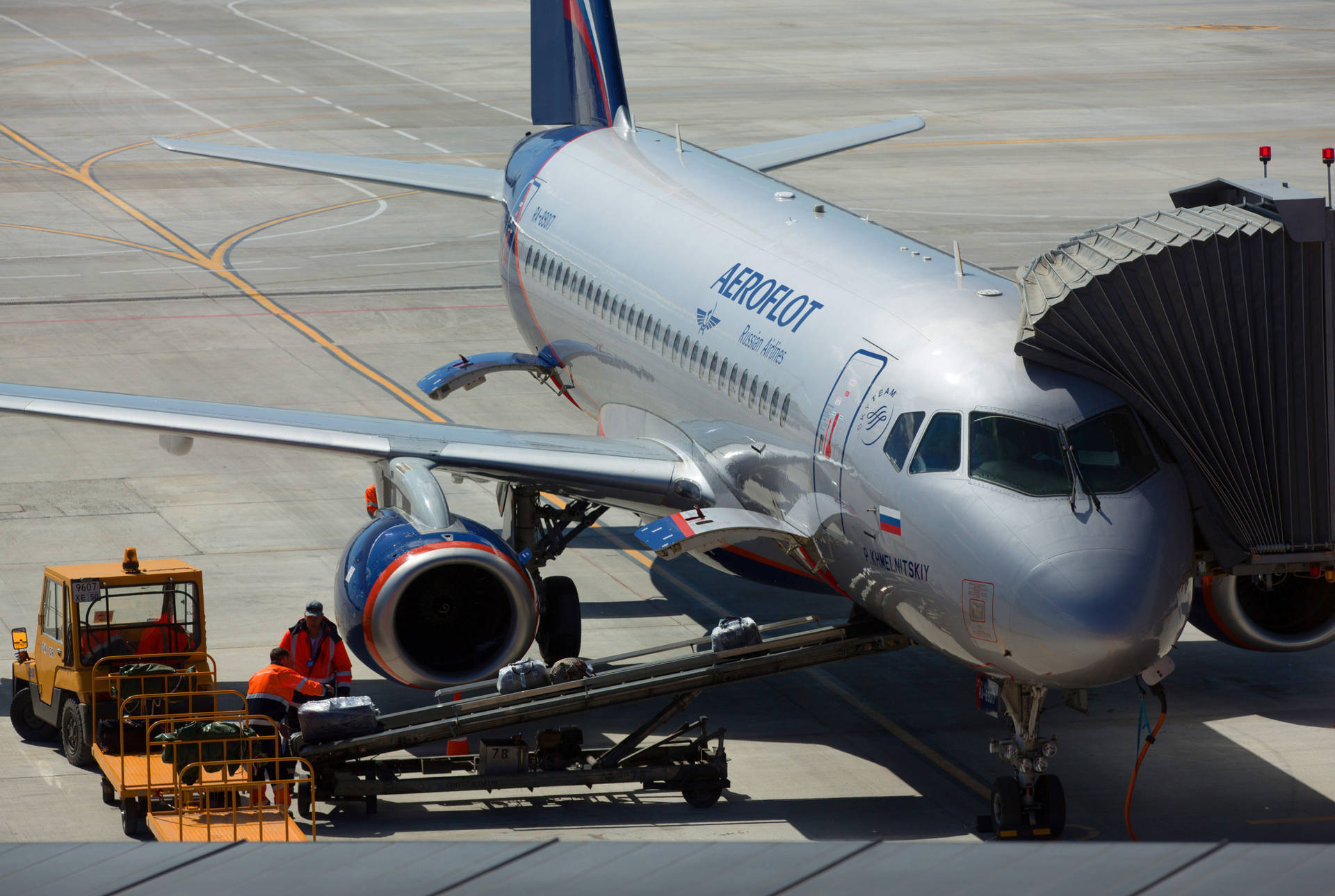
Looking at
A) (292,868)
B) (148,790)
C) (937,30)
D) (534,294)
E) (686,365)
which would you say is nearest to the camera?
(292,868)

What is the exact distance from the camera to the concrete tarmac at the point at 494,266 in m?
17.1

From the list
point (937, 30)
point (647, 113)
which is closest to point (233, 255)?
point (647, 113)

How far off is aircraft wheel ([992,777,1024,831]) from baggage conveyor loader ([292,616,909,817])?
1921 mm

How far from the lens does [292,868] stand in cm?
892

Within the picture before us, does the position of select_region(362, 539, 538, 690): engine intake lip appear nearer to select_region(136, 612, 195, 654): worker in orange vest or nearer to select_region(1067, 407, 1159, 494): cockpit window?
select_region(136, 612, 195, 654): worker in orange vest

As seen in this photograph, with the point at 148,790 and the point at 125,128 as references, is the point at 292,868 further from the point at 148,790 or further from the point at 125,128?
the point at 125,128

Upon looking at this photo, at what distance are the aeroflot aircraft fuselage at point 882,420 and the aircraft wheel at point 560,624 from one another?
1.31m

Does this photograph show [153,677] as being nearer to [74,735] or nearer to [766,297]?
[74,735]

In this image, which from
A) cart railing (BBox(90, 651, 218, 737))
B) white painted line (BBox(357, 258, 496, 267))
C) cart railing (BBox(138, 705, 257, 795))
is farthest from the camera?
white painted line (BBox(357, 258, 496, 267))

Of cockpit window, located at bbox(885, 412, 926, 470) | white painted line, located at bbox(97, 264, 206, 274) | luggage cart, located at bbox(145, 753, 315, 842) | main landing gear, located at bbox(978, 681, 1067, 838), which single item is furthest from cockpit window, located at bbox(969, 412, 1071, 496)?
white painted line, located at bbox(97, 264, 206, 274)

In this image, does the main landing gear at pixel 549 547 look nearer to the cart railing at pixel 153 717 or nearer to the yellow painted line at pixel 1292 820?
the cart railing at pixel 153 717

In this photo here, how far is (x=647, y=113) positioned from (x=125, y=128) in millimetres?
16585

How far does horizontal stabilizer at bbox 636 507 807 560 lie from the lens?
1670 cm

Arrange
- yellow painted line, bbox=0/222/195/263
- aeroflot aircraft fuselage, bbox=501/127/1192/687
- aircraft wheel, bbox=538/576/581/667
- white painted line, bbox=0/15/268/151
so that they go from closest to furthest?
aeroflot aircraft fuselage, bbox=501/127/1192/687 → aircraft wheel, bbox=538/576/581/667 → yellow painted line, bbox=0/222/195/263 → white painted line, bbox=0/15/268/151
